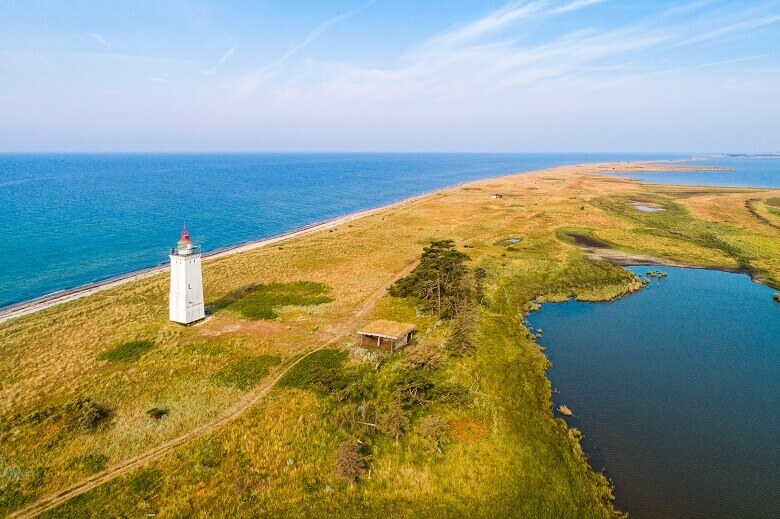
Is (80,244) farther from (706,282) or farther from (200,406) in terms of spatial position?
(706,282)

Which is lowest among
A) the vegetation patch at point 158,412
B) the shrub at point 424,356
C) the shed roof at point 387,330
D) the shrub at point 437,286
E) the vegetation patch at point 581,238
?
the vegetation patch at point 158,412

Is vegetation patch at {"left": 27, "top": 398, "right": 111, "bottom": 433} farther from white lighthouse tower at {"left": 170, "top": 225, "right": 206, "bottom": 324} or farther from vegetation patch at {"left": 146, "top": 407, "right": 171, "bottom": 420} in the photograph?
white lighthouse tower at {"left": 170, "top": 225, "right": 206, "bottom": 324}

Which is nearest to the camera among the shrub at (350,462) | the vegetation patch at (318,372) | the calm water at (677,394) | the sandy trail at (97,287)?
the shrub at (350,462)

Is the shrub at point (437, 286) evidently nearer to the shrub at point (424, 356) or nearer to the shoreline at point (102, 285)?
the shrub at point (424, 356)

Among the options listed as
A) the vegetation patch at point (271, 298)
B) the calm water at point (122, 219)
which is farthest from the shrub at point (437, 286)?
the calm water at point (122, 219)

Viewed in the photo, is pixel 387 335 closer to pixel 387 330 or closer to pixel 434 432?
pixel 387 330

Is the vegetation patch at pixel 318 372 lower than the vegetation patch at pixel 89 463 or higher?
higher

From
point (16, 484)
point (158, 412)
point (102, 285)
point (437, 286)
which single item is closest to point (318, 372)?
point (158, 412)
